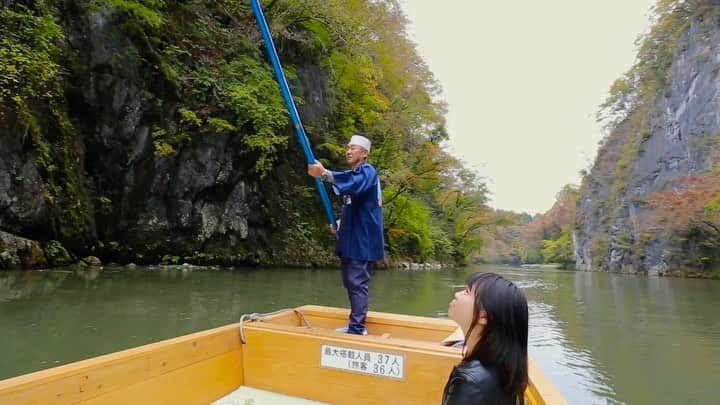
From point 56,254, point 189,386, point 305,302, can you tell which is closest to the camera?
point 189,386

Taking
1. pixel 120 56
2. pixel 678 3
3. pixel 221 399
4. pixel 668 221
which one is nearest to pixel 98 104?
pixel 120 56

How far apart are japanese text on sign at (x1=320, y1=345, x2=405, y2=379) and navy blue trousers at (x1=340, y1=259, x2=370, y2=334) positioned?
1.94ft

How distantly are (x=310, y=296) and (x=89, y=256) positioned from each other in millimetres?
5679

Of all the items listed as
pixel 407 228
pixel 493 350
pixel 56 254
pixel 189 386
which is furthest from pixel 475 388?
pixel 407 228

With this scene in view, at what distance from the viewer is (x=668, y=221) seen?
23.7 m

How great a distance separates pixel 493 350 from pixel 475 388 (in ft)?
0.32

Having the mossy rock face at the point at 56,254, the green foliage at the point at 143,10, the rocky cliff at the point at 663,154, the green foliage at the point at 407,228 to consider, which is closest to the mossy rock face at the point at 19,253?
the mossy rock face at the point at 56,254

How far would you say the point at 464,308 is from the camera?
1.12 metres

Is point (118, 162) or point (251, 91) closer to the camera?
point (118, 162)

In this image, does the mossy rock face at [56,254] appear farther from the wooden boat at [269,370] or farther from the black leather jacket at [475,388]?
the black leather jacket at [475,388]

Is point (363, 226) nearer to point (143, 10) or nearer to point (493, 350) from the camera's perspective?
point (493, 350)

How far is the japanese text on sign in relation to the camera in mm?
1959

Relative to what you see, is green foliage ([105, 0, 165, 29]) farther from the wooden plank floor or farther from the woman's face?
the woman's face

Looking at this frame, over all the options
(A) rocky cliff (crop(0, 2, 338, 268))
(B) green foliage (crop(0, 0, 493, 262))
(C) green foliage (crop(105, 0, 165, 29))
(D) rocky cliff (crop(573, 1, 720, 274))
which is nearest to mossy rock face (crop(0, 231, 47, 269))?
(A) rocky cliff (crop(0, 2, 338, 268))
